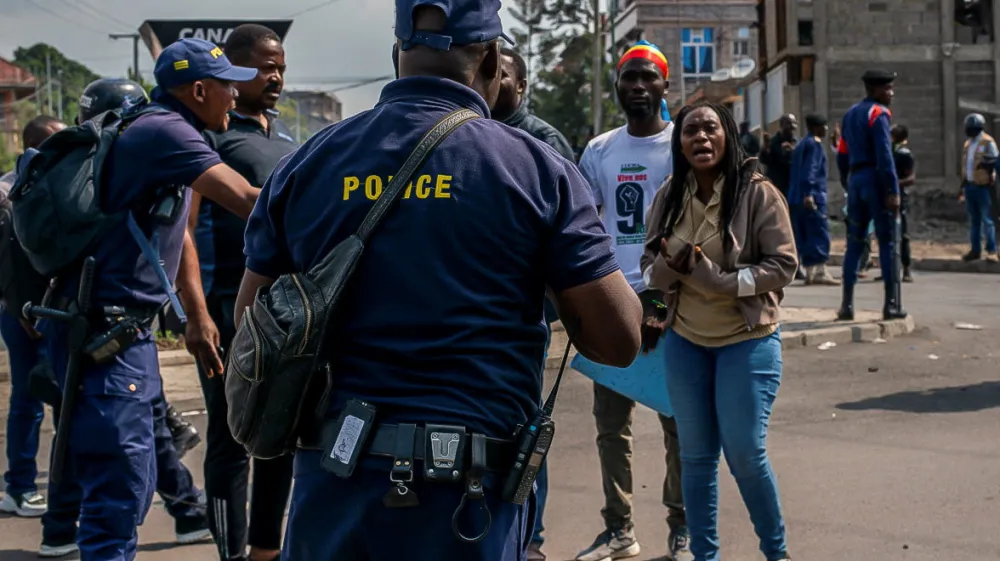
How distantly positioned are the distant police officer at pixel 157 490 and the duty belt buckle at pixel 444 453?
140 inches

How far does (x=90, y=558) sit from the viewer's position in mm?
4328

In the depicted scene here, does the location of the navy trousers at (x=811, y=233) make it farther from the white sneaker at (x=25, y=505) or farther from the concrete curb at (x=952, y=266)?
the white sneaker at (x=25, y=505)

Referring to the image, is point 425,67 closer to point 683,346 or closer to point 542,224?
point 542,224

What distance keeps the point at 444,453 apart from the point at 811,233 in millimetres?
13645

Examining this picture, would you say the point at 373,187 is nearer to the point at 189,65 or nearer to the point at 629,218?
the point at 189,65

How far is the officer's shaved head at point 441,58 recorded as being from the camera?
8.70ft

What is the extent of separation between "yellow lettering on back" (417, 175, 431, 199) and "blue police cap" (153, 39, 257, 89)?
242 cm

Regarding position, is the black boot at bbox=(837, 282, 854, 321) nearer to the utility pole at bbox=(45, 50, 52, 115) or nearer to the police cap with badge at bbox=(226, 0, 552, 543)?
the police cap with badge at bbox=(226, 0, 552, 543)

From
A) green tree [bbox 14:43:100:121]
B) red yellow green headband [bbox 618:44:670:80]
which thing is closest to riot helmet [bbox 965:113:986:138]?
red yellow green headband [bbox 618:44:670:80]

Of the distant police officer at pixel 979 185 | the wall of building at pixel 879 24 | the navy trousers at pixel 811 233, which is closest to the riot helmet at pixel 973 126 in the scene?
the distant police officer at pixel 979 185

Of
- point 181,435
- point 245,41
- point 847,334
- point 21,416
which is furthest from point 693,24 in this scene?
point 245,41

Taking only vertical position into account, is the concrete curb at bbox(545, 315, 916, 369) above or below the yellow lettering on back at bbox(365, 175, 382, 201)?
below

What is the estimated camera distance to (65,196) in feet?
14.6

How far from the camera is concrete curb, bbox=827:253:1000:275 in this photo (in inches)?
727
